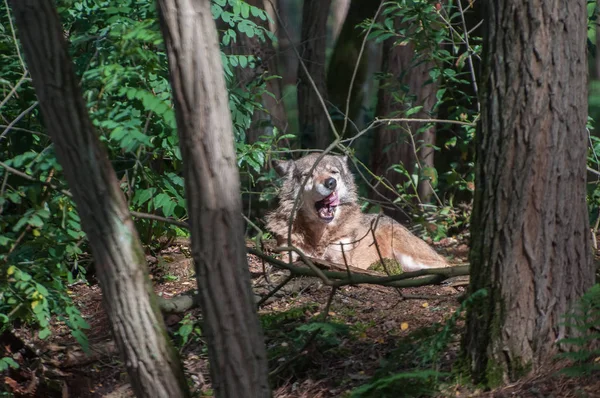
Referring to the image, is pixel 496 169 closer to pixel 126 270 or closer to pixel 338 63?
pixel 126 270

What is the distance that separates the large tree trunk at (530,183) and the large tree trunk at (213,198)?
131 cm

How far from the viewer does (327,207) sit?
29.9 feet

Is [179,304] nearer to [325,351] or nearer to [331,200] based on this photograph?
[325,351]

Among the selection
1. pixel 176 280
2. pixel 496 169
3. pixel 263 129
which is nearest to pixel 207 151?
pixel 496 169

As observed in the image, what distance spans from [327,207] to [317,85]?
9.50ft

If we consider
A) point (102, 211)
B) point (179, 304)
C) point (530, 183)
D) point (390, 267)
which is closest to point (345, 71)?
point (390, 267)

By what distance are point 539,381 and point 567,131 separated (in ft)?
4.29

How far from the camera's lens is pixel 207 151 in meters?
3.82

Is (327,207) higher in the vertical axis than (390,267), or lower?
higher

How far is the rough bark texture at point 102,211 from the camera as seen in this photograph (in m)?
3.88

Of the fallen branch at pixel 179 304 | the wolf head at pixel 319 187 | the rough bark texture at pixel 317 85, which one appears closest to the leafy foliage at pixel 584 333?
the fallen branch at pixel 179 304

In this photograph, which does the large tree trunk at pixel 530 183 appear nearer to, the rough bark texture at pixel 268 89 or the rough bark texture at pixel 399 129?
the rough bark texture at pixel 268 89

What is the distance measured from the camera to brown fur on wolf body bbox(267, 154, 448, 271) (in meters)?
9.10

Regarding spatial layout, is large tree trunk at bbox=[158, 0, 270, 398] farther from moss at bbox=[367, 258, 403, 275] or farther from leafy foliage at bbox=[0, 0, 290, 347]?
moss at bbox=[367, 258, 403, 275]
